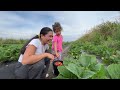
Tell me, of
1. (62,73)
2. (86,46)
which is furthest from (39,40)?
(86,46)

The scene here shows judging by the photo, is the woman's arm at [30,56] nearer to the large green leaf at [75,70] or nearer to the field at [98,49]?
the field at [98,49]

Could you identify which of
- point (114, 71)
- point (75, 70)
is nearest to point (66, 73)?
point (75, 70)

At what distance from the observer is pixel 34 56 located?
2.14m

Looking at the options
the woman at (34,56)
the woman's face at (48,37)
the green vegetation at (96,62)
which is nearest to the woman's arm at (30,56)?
the woman at (34,56)

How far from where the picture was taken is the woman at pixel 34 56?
2150 millimetres

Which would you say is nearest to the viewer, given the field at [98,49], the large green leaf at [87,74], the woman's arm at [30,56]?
the large green leaf at [87,74]

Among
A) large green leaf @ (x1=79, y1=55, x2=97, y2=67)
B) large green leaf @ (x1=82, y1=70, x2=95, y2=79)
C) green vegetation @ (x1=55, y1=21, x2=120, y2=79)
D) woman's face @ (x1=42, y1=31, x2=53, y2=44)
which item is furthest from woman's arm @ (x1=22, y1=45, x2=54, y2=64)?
large green leaf @ (x1=82, y1=70, x2=95, y2=79)

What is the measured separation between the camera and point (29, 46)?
2.18 metres
